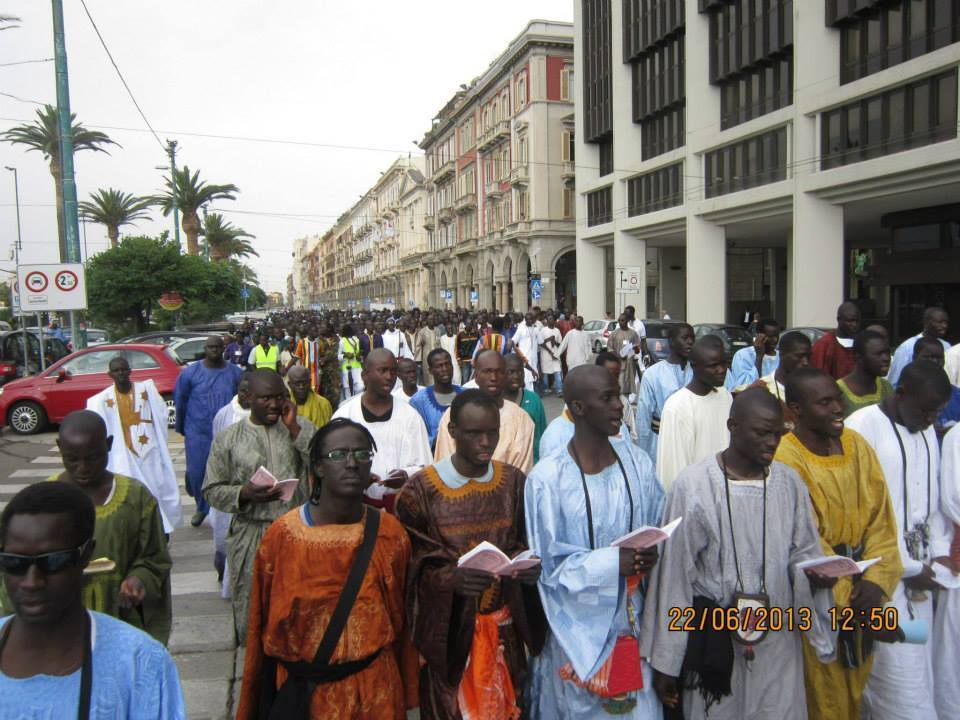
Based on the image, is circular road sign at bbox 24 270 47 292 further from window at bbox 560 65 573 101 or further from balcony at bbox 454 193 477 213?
balcony at bbox 454 193 477 213

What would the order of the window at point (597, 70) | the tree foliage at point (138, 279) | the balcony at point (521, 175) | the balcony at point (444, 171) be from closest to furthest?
the tree foliage at point (138, 279)
the window at point (597, 70)
the balcony at point (521, 175)
the balcony at point (444, 171)

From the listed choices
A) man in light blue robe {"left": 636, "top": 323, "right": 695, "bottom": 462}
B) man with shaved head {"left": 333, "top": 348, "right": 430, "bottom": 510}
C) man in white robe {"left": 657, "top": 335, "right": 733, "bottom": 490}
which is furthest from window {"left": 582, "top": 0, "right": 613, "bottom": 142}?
man with shaved head {"left": 333, "top": 348, "right": 430, "bottom": 510}

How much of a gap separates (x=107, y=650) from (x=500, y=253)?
52.0m

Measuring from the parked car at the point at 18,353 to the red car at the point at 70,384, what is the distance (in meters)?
5.28

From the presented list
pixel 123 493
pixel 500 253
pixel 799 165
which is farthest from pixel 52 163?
pixel 123 493

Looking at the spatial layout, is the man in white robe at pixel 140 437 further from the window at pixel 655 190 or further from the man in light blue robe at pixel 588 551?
the window at pixel 655 190

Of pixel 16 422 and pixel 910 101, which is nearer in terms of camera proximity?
pixel 16 422

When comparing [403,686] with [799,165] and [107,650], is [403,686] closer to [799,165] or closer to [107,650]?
[107,650]

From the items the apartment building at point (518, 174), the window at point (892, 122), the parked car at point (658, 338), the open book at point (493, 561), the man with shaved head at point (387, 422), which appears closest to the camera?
the open book at point (493, 561)

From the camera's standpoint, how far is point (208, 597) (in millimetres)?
6277

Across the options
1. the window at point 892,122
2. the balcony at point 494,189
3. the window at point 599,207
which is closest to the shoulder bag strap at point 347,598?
the window at point 892,122

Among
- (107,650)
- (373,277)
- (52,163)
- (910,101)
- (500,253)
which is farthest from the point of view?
Result: (373,277)

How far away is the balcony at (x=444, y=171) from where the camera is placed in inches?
2547

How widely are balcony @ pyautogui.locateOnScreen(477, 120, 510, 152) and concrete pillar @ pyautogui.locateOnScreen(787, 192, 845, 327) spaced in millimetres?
29767
